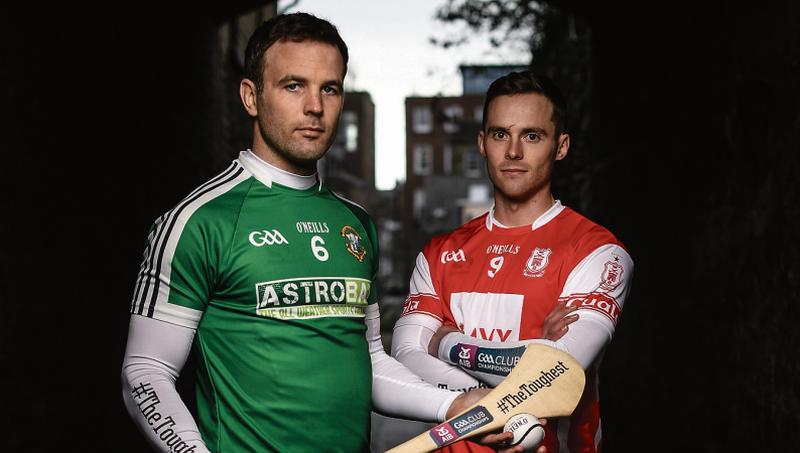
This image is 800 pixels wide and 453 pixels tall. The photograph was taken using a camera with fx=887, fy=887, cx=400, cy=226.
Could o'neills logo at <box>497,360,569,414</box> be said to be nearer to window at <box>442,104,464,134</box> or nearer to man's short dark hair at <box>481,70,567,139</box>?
man's short dark hair at <box>481,70,567,139</box>

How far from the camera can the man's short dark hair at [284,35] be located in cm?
267

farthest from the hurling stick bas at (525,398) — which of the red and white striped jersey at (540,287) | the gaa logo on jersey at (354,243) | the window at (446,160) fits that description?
the window at (446,160)

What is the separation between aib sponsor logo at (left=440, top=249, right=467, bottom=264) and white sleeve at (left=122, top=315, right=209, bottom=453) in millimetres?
1295

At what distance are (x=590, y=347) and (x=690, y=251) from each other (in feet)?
10.8

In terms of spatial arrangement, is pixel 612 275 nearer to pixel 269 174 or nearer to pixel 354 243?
pixel 354 243

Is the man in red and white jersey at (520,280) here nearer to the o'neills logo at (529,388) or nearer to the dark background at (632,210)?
the o'neills logo at (529,388)

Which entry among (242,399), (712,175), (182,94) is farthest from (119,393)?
(712,175)

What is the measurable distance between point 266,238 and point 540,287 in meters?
1.07

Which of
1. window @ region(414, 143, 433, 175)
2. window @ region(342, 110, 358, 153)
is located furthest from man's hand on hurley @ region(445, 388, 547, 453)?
window @ region(414, 143, 433, 175)

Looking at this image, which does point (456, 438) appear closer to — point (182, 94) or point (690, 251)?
point (690, 251)

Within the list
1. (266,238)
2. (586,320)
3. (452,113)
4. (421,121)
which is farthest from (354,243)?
(421,121)

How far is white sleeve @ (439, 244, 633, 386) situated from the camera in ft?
9.55

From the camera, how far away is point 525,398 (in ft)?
8.73

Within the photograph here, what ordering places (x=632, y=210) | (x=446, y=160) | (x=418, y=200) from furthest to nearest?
(x=446, y=160), (x=418, y=200), (x=632, y=210)
